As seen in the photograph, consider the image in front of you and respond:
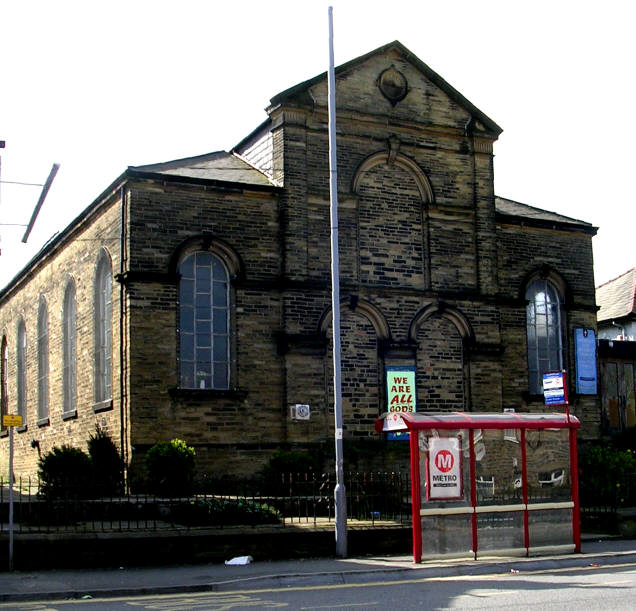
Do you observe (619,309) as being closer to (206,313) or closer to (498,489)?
(206,313)

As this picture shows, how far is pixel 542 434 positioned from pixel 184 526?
6453mm

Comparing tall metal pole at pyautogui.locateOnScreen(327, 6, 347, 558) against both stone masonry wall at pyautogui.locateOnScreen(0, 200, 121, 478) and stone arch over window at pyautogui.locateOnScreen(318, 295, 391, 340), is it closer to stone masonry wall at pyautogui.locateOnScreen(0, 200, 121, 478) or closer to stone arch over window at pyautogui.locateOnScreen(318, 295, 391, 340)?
stone arch over window at pyautogui.locateOnScreen(318, 295, 391, 340)

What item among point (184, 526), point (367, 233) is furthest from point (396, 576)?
point (367, 233)

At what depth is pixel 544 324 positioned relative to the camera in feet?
94.2

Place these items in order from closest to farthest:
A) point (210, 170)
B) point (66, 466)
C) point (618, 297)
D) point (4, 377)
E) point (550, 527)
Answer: point (550, 527) < point (66, 466) < point (210, 170) < point (4, 377) < point (618, 297)

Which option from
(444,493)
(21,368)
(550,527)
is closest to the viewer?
(444,493)

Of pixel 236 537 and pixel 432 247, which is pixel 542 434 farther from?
pixel 432 247

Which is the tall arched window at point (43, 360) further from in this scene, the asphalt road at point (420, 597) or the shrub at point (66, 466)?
the asphalt road at point (420, 597)

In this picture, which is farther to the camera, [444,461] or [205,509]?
[205,509]

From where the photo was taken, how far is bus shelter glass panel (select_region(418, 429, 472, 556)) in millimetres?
16641

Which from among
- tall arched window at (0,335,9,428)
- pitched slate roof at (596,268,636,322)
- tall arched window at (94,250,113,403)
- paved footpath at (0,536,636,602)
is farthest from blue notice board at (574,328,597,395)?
tall arched window at (0,335,9,428)

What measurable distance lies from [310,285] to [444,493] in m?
9.02

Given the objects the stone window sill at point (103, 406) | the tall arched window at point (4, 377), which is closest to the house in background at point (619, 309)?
the stone window sill at point (103, 406)

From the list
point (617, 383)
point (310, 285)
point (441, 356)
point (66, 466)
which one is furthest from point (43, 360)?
point (617, 383)
